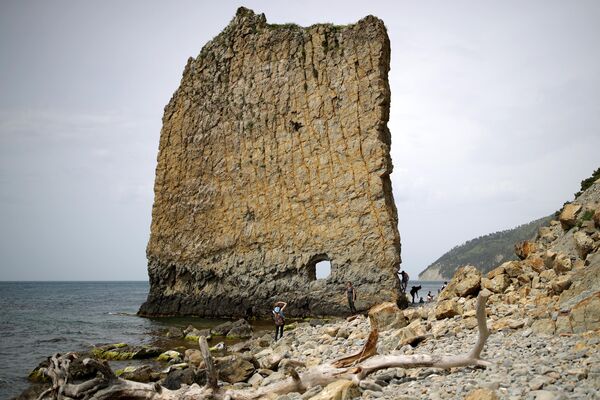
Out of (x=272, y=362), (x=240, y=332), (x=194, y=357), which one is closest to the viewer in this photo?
(x=272, y=362)

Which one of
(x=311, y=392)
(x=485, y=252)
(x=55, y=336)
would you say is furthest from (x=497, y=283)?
(x=485, y=252)

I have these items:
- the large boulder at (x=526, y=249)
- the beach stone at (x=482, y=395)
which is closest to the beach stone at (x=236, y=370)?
the beach stone at (x=482, y=395)

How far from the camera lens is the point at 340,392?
6.82m

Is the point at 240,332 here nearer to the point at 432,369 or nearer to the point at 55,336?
the point at 55,336

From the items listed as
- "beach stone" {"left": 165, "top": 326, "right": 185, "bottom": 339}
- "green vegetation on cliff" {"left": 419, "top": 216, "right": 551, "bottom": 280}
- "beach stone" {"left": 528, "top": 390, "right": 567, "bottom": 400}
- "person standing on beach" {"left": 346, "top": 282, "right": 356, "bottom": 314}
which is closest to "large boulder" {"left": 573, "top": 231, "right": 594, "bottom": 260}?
"beach stone" {"left": 528, "top": 390, "right": 567, "bottom": 400}

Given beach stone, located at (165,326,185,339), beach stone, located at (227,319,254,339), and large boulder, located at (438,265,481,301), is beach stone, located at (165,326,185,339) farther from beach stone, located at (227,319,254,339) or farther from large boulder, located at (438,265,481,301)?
large boulder, located at (438,265,481,301)

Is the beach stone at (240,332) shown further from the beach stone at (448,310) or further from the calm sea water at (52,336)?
the beach stone at (448,310)

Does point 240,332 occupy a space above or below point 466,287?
below

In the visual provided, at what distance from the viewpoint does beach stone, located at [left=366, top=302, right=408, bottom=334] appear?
12.6 metres

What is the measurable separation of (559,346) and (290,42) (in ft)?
80.9

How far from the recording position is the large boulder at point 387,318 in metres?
12.6

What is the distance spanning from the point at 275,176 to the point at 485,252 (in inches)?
4444

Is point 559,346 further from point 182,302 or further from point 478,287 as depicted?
point 182,302

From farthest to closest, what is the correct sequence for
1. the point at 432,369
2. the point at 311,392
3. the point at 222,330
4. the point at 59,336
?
the point at 59,336 < the point at 222,330 < the point at 432,369 < the point at 311,392
